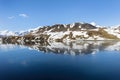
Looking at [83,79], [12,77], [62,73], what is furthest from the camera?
[62,73]

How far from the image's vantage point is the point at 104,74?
29297mm

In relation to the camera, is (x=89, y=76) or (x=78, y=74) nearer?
(x=89, y=76)

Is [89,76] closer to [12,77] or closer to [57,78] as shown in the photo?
[57,78]

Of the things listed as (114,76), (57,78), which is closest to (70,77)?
(57,78)

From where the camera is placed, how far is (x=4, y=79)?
90.1 feet

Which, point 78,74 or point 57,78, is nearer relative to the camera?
point 57,78

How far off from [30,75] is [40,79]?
10.4ft

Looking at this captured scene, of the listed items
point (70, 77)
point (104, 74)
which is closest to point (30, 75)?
point (70, 77)

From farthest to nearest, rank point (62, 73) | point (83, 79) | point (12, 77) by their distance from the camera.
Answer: point (62, 73) < point (12, 77) < point (83, 79)

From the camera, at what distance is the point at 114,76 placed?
2778cm

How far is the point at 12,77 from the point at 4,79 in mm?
1427

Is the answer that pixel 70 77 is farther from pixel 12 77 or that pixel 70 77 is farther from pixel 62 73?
pixel 12 77

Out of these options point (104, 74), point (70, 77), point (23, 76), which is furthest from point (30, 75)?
point (104, 74)

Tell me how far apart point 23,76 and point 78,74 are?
727 cm
